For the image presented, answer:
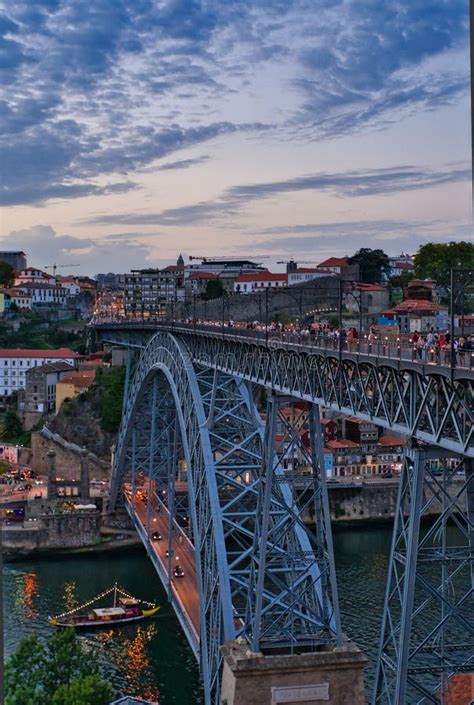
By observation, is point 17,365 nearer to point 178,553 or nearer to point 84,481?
point 84,481

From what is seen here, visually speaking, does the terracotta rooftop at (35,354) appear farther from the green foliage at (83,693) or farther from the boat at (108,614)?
the green foliage at (83,693)

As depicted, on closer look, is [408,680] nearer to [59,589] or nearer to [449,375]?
[449,375]

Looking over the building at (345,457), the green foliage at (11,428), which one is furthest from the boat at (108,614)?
the green foliage at (11,428)

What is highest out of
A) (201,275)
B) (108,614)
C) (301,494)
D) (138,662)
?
(201,275)

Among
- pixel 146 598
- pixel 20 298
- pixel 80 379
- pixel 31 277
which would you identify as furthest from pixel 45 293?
pixel 146 598

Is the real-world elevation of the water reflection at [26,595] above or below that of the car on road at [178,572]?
below

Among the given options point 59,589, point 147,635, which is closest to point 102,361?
point 59,589
